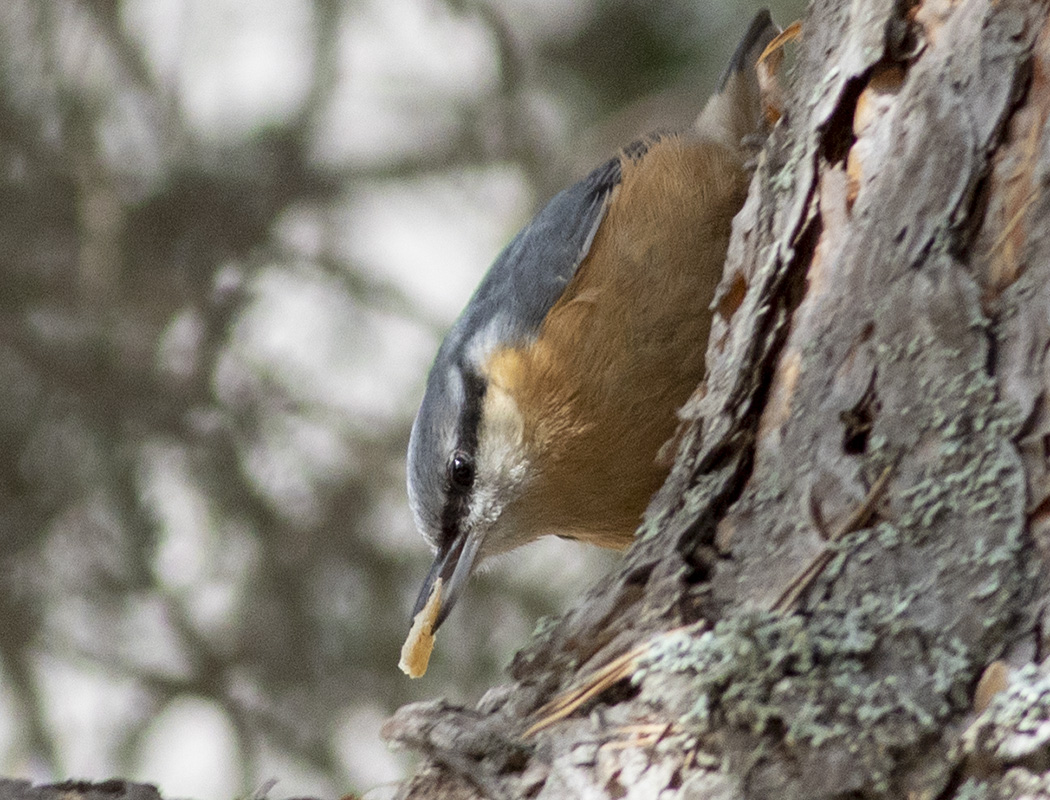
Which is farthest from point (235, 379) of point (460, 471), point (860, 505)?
point (860, 505)

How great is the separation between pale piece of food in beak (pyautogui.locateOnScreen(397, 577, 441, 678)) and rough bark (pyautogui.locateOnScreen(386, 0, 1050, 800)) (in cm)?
82

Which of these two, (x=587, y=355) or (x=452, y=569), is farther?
(x=452, y=569)

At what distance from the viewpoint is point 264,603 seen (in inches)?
140

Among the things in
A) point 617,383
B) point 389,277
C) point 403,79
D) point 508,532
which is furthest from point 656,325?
point 403,79

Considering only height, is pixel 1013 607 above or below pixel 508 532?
below

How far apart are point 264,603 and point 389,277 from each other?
1154mm

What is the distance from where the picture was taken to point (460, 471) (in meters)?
2.50

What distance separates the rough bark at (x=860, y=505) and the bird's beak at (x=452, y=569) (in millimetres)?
888

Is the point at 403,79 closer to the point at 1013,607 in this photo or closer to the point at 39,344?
the point at 39,344

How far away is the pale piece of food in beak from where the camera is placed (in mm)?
2379

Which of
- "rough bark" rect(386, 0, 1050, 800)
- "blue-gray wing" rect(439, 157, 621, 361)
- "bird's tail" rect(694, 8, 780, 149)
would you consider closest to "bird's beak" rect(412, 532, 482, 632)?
"blue-gray wing" rect(439, 157, 621, 361)

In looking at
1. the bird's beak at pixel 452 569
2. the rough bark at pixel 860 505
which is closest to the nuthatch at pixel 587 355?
the bird's beak at pixel 452 569

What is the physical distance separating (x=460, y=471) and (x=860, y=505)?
1.24 meters

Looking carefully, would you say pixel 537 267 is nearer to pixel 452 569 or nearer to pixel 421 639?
pixel 452 569
